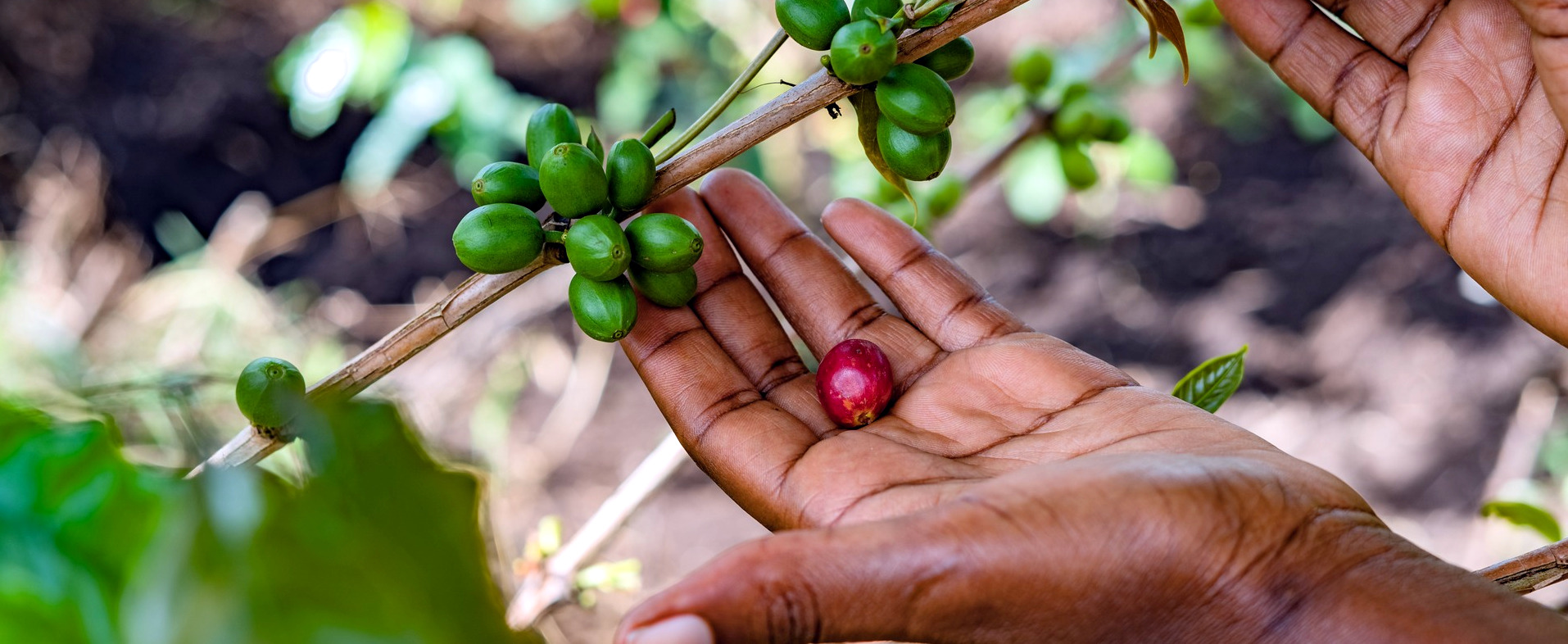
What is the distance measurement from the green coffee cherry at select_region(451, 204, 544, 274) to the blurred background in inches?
70.7

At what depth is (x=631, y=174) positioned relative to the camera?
160 centimetres

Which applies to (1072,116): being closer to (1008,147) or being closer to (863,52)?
(1008,147)

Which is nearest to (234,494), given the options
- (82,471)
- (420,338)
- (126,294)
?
(82,471)

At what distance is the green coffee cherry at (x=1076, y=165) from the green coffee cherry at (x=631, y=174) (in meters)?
1.48

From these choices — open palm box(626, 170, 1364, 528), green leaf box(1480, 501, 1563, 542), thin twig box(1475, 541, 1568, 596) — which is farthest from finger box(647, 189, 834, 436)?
green leaf box(1480, 501, 1563, 542)

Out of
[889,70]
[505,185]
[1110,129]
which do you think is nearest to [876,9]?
A: [889,70]

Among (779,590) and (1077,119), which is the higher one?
(1077,119)

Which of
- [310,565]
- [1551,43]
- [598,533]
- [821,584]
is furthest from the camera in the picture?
[598,533]

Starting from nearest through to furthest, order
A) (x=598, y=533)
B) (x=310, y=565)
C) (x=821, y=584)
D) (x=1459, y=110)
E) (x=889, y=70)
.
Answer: (x=310, y=565) → (x=821, y=584) → (x=889, y=70) → (x=1459, y=110) → (x=598, y=533)

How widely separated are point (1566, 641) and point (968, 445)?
918 mm

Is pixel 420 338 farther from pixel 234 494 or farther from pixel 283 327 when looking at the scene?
pixel 283 327

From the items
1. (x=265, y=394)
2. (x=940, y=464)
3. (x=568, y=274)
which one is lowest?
(x=940, y=464)

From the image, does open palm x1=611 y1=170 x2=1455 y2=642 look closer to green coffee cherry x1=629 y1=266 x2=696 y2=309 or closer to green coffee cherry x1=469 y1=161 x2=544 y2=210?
green coffee cherry x1=629 y1=266 x2=696 y2=309

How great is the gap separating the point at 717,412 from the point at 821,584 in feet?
2.50
